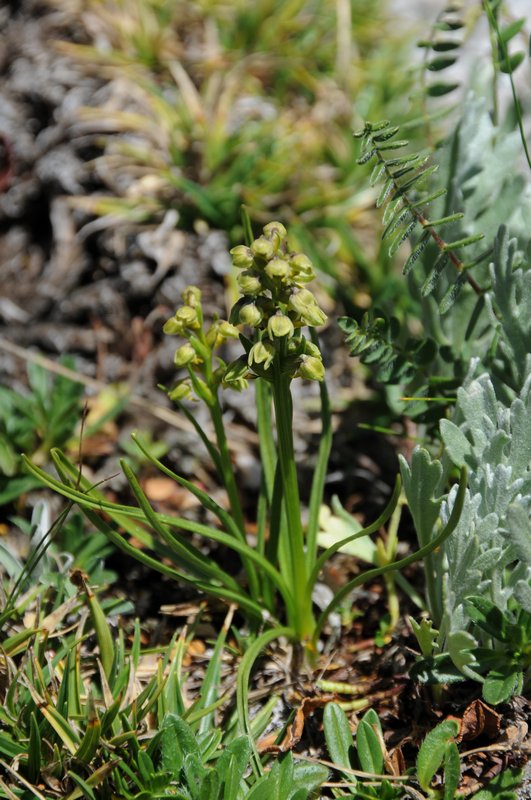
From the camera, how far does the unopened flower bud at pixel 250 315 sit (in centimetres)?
158

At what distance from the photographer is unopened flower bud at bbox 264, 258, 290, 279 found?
61.4 inches

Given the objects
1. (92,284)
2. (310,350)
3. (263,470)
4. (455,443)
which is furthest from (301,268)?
(92,284)

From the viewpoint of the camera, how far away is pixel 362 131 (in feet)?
5.88

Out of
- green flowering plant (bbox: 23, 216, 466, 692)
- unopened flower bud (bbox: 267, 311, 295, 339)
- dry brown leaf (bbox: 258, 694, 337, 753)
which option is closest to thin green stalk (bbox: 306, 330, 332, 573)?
green flowering plant (bbox: 23, 216, 466, 692)

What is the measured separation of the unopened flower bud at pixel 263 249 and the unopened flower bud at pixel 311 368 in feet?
0.74

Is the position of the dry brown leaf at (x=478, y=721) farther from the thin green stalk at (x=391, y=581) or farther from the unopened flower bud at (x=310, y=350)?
the unopened flower bud at (x=310, y=350)

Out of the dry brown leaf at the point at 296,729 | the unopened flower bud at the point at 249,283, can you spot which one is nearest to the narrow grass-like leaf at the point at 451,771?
the dry brown leaf at the point at 296,729

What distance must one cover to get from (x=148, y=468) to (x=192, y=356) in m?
1.21

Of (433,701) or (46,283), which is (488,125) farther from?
(46,283)

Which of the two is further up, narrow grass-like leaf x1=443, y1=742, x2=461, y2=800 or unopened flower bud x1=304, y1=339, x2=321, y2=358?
unopened flower bud x1=304, y1=339, x2=321, y2=358

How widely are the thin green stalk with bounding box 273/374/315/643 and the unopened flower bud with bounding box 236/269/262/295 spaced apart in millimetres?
212

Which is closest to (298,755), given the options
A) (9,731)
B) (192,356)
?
(9,731)

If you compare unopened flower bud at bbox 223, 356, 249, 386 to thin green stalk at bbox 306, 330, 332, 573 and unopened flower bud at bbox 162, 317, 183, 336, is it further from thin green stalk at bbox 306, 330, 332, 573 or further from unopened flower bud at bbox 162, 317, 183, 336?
thin green stalk at bbox 306, 330, 332, 573

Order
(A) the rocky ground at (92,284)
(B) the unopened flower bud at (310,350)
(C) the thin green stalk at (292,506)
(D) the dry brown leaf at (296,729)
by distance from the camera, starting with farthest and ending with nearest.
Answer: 1. (A) the rocky ground at (92,284)
2. (D) the dry brown leaf at (296,729)
3. (C) the thin green stalk at (292,506)
4. (B) the unopened flower bud at (310,350)
